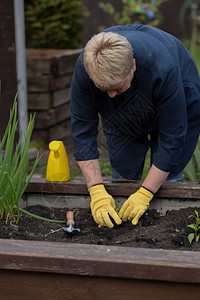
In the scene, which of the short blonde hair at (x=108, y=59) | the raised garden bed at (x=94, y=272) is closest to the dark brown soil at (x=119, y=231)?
the raised garden bed at (x=94, y=272)

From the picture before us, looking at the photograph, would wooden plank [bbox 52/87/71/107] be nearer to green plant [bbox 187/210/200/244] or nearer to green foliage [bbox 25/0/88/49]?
green foliage [bbox 25/0/88/49]

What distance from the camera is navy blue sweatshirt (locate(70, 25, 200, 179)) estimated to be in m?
1.90

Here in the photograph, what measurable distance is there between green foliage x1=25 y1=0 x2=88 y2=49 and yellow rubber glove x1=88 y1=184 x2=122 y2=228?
3.53 meters

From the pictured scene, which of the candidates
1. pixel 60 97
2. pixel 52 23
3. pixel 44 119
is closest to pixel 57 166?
pixel 44 119

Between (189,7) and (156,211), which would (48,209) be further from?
(189,7)

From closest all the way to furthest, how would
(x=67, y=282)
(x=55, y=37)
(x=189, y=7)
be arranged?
Result: 1. (x=67, y=282)
2. (x=55, y=37)
3. (x=189, y=7)

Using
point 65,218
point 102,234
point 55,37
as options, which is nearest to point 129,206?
point 102,234

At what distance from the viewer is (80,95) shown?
2.03m

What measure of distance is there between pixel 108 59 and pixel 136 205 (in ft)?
2.16

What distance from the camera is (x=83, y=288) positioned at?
1.54 meters

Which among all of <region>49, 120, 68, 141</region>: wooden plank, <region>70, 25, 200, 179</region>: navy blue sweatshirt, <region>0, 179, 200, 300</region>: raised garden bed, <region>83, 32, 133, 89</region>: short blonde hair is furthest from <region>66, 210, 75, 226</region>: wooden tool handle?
<region>49, 120, 68, 141</region>: wooden plank

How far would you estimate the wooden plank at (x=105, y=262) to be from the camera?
1.45 meters

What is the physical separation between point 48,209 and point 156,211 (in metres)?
0.51

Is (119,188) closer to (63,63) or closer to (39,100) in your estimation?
(39,100)
